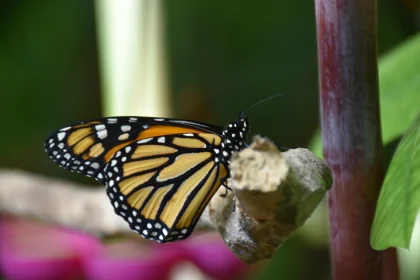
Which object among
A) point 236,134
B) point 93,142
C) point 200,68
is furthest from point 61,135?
point 200,68

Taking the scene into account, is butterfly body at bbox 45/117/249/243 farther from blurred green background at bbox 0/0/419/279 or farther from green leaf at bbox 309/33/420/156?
blurred green background at bbox 0/0/419/279

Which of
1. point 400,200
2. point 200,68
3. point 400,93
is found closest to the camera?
point 400,200

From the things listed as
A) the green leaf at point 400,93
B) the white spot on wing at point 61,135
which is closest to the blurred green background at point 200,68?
the white spot on wing at point 61,135

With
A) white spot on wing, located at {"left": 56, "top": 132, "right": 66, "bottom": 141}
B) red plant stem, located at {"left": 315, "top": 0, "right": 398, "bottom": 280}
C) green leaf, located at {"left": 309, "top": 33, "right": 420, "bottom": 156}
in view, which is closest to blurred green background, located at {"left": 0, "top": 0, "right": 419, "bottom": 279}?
white spot on wing, located at {"left": 56, "top": 132, "right": 66, "bottom": 141}

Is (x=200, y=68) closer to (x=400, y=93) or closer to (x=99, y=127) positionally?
(x=99, y=127)

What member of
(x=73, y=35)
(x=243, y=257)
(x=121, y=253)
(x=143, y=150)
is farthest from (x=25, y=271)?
(x=243, y=257)
